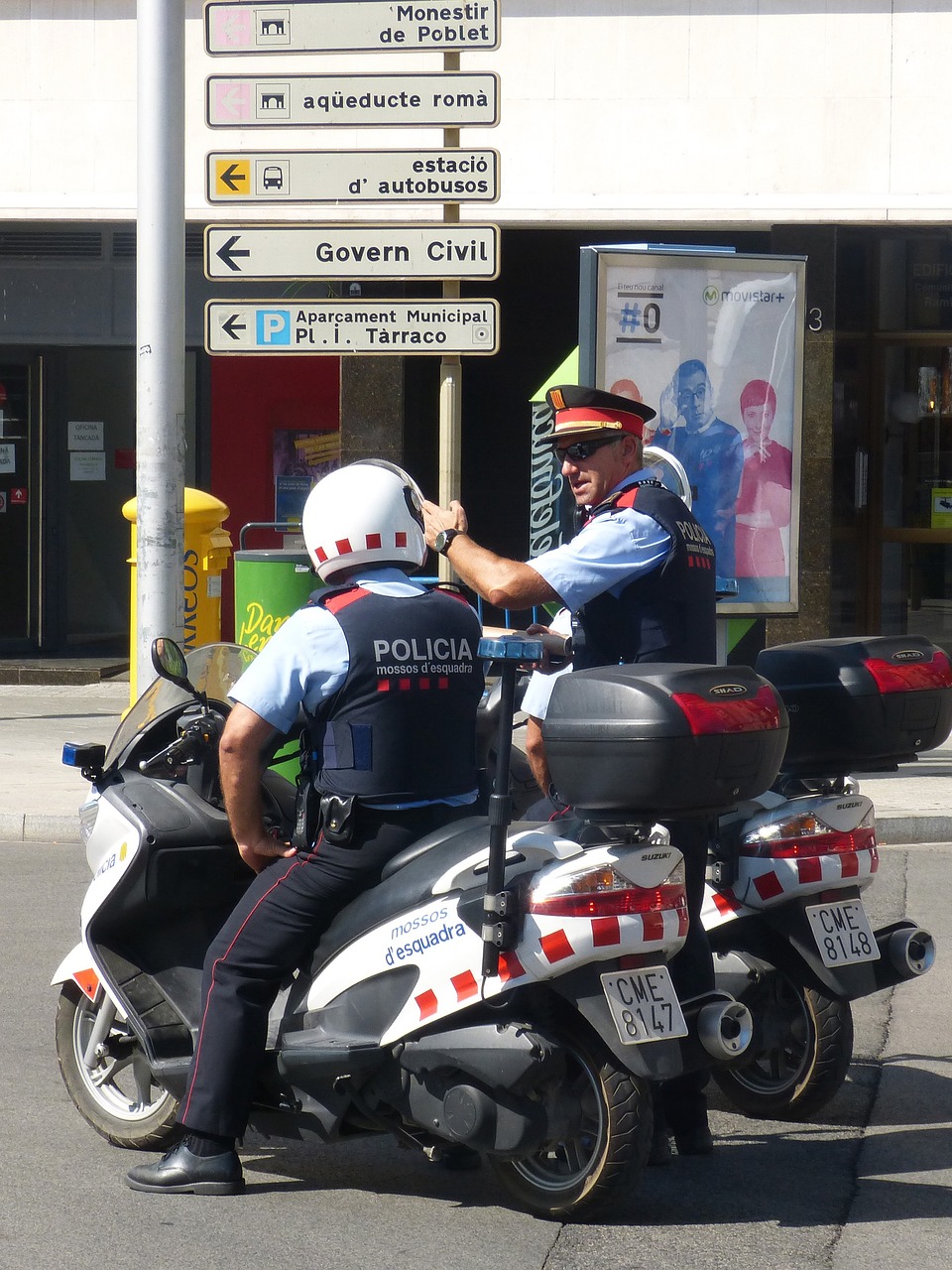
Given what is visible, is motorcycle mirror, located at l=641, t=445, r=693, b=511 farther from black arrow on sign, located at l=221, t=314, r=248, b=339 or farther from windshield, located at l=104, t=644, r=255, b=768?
windshield, located at l=104, t=644, r=255, b=768

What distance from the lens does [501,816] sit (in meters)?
3.57

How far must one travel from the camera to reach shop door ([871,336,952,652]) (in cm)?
1362

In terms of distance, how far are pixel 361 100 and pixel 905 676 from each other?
545 cm

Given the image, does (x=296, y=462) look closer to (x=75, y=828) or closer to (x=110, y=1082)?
(x=75, y=828)

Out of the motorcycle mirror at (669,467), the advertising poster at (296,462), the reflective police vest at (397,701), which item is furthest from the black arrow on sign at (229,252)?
the advertising poster at (296,462)

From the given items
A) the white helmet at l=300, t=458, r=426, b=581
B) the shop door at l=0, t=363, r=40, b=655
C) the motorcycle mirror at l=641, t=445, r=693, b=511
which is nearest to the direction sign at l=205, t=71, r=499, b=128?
the motorcycle mirror at l=641, t=445, r=693, b=511

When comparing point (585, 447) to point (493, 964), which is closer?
point (493, 964)

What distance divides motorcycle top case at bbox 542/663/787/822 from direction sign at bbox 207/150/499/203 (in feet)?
18.3

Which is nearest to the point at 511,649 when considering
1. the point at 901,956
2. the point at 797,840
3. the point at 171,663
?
the point at 171,663

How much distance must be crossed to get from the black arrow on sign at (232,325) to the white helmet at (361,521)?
16.2 ft

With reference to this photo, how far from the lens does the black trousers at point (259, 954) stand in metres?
3.85

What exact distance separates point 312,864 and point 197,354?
36.7ft

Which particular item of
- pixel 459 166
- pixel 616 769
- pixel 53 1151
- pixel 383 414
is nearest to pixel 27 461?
pixel 383 414

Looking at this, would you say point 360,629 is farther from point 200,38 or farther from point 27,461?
point 27,461
